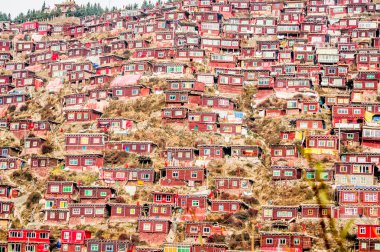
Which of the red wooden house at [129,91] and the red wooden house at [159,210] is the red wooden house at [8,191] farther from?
the red wooden house at [129,91]

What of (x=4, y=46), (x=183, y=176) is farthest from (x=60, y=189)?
(x=4, y=46)

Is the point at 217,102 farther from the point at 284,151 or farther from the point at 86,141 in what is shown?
the point at 86,141

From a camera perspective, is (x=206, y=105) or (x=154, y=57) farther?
(x=154, y=57)

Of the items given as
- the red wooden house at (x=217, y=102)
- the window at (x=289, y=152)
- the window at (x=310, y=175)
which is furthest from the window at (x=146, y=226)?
the red wooden house at (x=217, y=102)

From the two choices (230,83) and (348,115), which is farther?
(230,83)

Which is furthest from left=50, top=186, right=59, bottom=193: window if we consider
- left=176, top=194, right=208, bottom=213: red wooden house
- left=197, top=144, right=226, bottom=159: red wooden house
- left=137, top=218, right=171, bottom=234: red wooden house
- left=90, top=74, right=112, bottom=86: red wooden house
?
left=90, top=74, right=112, bottom=86: red wooden house

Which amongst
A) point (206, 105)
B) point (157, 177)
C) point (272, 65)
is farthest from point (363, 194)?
point (272, 65)

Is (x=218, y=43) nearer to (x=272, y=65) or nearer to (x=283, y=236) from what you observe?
(x=272, y=65)
